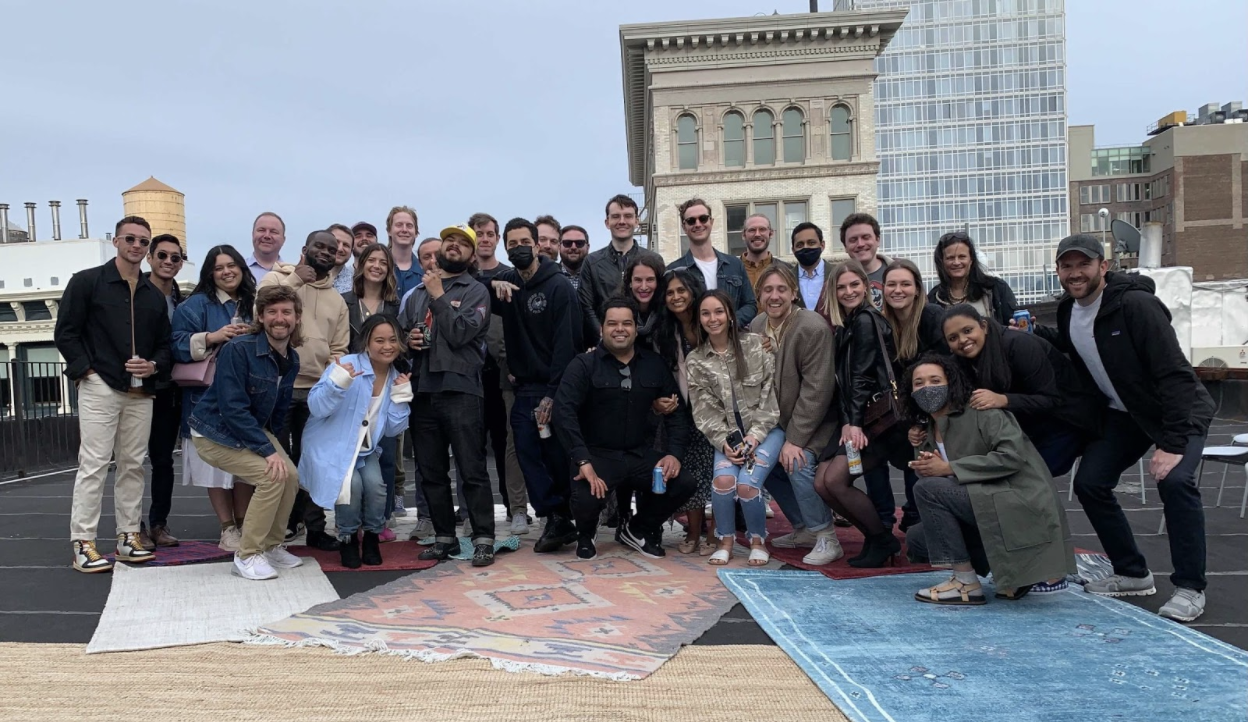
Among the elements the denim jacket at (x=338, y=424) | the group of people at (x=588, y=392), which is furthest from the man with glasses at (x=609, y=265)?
the denim jacket at (x=338, y=424)

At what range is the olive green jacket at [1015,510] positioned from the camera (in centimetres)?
416

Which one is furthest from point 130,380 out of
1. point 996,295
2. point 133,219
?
point 996,295

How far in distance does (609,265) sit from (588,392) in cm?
113

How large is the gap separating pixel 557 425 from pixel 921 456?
212 centimetres

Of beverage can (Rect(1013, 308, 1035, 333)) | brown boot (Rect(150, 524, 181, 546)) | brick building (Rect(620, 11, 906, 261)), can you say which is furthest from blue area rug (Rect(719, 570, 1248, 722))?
brick building (Rect(620, 11, 906, 261))

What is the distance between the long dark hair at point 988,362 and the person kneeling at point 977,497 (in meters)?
0.12

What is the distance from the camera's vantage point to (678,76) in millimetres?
38500

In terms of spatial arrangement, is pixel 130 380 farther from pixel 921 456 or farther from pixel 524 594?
pixel 921 456

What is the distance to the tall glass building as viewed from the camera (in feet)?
276

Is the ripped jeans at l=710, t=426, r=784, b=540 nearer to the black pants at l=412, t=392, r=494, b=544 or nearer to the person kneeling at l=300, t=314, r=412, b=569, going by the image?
the black pants at l=412, t=392, r=494, b=544

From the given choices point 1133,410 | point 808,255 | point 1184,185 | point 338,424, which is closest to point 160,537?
point 338,424

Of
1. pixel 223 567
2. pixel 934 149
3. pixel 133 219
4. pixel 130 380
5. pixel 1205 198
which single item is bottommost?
pixel 223 567

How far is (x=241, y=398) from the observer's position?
16.7 ft

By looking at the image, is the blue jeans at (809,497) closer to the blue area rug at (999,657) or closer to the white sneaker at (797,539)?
the white sneaker at (797,539)
